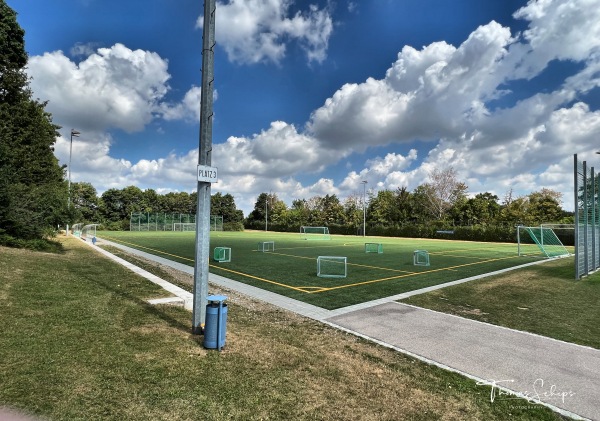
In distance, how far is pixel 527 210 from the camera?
176 ft

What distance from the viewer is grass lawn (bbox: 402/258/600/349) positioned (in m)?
6.98

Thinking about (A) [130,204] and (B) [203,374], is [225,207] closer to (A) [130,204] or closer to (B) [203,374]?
(A) [130,204]

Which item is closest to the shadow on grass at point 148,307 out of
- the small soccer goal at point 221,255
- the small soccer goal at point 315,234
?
the small soccer goal at point 221,255

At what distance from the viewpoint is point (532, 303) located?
9211 mm

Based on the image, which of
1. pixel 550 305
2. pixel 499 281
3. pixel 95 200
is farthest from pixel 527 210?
pixel 95 200

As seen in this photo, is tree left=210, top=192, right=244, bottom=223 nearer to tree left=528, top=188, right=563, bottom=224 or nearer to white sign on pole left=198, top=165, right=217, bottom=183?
tree left=528, top=188, right=563, bottom=224

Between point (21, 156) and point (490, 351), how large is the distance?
2674 centimetres

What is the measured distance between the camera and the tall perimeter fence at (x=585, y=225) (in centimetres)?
1326

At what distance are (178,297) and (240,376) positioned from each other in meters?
4.74

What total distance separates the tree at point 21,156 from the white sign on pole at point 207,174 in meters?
13.4

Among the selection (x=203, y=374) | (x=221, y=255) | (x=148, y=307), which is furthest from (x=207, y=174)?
(x=221, y=255)

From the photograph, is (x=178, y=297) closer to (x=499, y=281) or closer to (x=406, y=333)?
(x=406, y=333)

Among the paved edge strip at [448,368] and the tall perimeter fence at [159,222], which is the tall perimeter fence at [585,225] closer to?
the paved edge strip at [448,368]

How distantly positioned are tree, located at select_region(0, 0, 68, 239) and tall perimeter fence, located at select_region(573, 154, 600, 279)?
2313 cm
